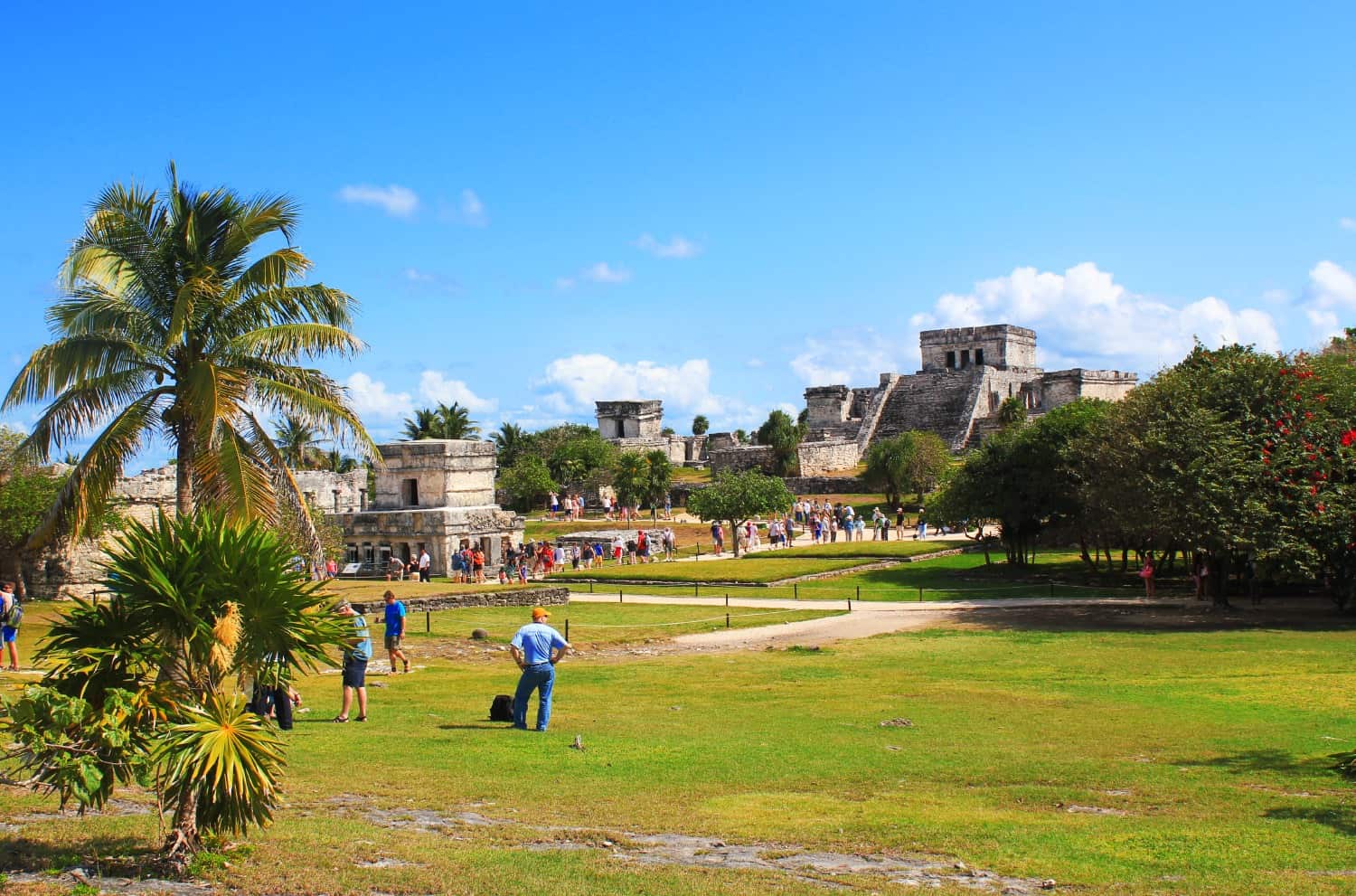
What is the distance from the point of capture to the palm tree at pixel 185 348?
1461cm

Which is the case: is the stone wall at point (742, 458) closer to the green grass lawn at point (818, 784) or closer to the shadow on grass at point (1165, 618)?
the shadow on grass at point (1165, 618)

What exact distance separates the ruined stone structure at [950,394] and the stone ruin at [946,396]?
53mm

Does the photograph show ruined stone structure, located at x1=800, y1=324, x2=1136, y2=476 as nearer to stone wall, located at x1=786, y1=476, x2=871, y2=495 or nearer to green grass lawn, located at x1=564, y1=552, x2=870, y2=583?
stone wall, located at x1=786, y1=476, x2=871, y2=495

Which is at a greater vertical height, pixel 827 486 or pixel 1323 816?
pixel 827 486

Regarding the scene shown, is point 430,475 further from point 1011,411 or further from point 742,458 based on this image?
point 1011,411

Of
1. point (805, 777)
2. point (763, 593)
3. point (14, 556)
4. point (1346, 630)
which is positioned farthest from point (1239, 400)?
point (14, 556)

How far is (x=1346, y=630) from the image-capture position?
68.5 feet

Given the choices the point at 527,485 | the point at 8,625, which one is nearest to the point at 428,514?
the point at 8,625

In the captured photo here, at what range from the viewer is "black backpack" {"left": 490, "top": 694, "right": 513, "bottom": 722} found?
12.1 meters

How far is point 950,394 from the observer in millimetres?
69750

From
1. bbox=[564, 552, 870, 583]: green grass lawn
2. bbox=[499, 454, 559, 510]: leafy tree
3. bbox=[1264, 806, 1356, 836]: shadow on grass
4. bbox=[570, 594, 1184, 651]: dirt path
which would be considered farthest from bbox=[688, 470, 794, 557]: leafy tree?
bbox=[1264, 806, 1356, 836]: shadow on grass

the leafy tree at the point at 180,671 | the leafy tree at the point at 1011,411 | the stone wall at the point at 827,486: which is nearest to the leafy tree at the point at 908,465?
the stone wall at the point at 827,486

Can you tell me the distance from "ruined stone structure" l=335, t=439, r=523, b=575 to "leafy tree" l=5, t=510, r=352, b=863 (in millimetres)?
25756

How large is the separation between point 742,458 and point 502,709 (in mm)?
55073
